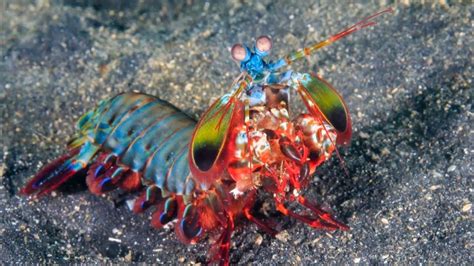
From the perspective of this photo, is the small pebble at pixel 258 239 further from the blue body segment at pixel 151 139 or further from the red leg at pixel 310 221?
the blue body segment at pixel 151 139

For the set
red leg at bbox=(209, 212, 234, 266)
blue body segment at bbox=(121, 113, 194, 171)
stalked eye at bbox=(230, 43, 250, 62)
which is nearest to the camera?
stalked eye at bbox=(230, 43, 250, 62)

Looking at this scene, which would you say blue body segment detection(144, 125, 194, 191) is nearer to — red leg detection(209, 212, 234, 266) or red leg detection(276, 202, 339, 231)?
red leg detection(209, 212, 234, 266)

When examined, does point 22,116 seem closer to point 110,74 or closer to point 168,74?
point 110,74

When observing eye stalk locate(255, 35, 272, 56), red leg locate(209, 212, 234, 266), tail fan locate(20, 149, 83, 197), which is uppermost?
eye stalk locate(255, 35, 272, 56)

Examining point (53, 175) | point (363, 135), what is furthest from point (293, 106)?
point (53, 175)

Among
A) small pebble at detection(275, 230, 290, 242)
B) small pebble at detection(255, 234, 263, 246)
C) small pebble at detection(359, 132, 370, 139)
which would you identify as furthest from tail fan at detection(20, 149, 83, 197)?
small pebble at detection(359, 132, 370, 139)

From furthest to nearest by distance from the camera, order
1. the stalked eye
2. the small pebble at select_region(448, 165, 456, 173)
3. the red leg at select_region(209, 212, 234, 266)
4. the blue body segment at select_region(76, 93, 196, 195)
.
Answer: the blue body segment at select_region(76, 93, 196, 195) < the small pebble at select_region(448, 165, 456, 173) < the red leg at select_region(209, 212, 234, 266) < the stalked eye
